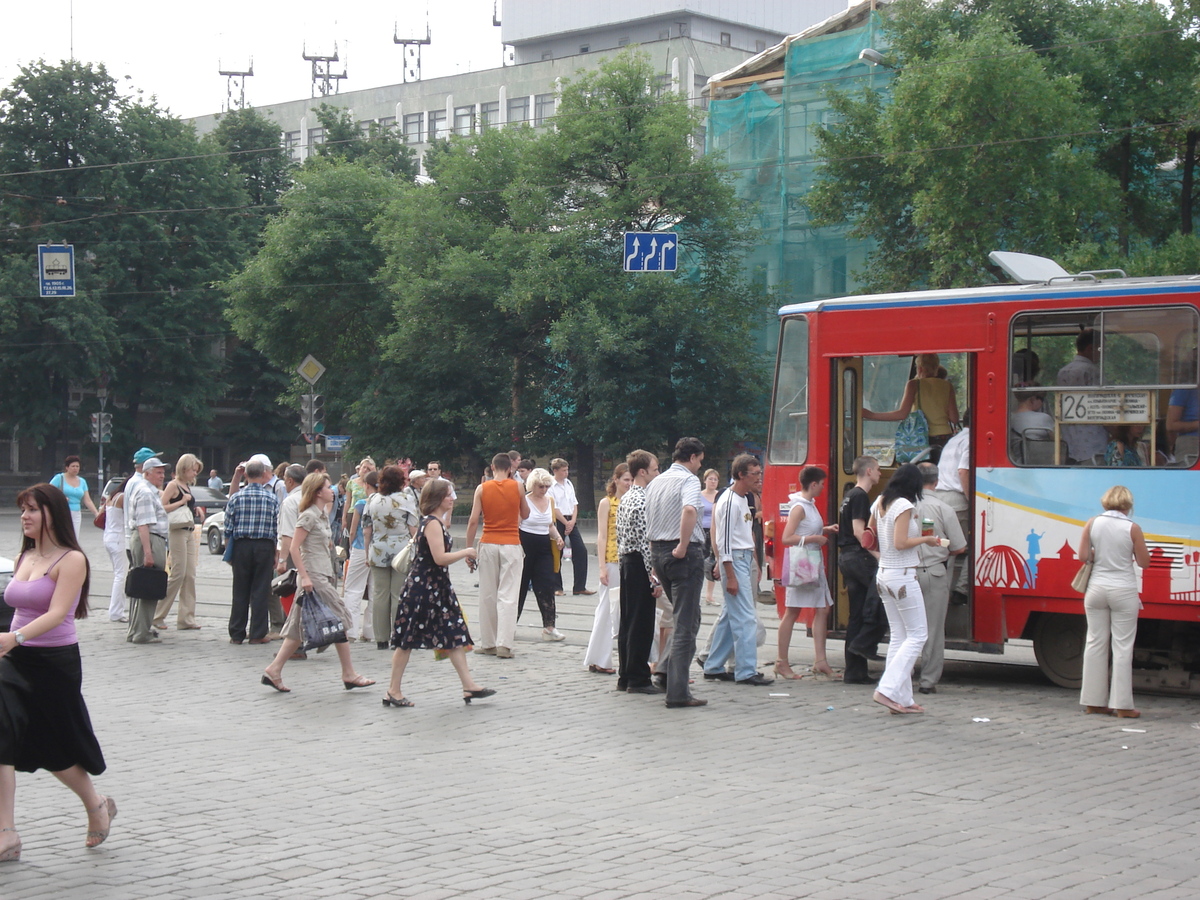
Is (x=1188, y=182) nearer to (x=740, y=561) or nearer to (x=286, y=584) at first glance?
(x=740, y=561)

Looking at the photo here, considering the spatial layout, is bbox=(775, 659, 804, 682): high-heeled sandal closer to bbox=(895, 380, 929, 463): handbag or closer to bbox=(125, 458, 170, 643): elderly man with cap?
bbox=(895, 380, 929, 463): handbag

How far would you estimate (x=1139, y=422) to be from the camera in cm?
1012

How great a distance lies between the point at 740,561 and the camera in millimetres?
10812

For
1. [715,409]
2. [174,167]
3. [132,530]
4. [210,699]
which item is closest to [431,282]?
[715,409]

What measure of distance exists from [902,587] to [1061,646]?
198 cm

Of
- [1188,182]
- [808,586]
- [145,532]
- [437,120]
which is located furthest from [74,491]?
[437,120]

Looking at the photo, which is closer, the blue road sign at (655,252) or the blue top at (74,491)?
the blue top at (74,491)

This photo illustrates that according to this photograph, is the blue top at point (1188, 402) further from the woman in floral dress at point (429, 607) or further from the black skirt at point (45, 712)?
the black skirt at point (45, 712)

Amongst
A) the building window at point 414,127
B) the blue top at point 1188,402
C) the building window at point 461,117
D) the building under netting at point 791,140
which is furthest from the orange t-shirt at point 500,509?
the building window at point 414,127

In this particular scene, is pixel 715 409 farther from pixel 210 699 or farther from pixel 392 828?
pixel 392 828

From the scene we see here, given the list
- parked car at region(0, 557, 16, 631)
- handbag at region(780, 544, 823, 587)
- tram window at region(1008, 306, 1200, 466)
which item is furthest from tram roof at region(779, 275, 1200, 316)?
parked car at region(0, 557, 16, 631)

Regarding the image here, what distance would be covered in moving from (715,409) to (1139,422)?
27.6 meters

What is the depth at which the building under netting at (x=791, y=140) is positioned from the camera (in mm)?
37156

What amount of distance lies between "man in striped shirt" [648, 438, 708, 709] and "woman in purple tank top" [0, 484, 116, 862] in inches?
179
